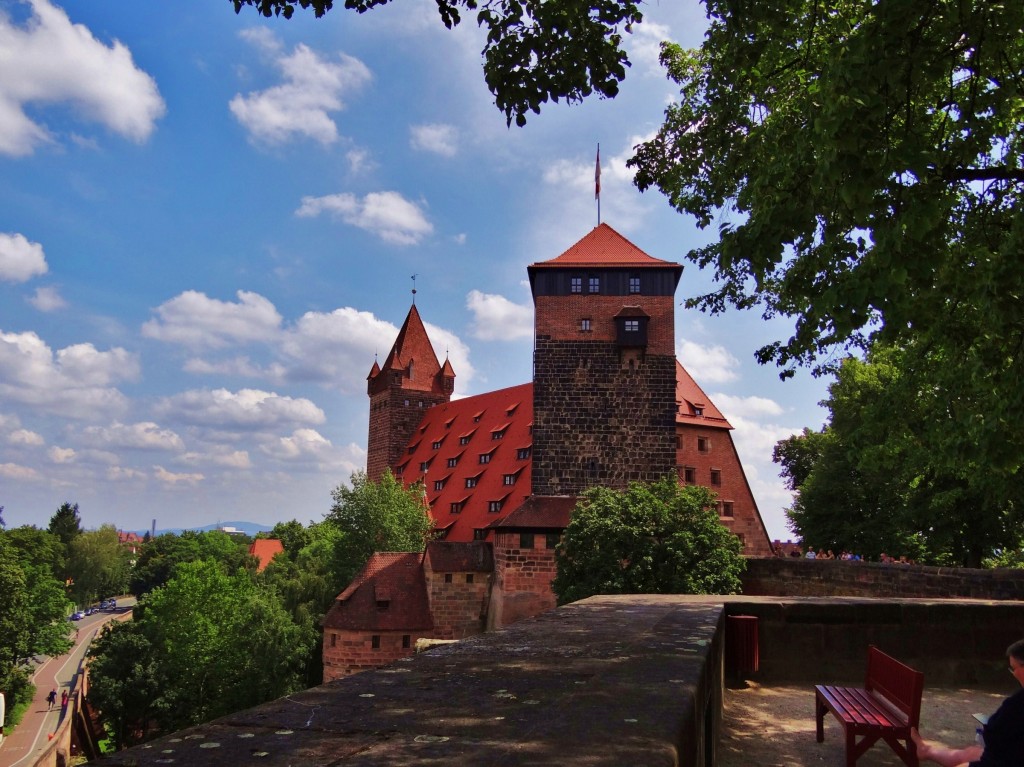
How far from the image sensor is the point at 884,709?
Result: 4.46 metres

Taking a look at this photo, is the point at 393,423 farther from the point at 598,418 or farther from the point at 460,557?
the point at 598,418

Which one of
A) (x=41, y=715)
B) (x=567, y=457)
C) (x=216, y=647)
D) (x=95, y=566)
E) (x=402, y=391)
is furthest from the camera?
(x=95, y=566)

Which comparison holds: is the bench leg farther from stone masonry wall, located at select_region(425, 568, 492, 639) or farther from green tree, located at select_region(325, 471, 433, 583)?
green tree, located at select_region(325, 471, 433, 583)

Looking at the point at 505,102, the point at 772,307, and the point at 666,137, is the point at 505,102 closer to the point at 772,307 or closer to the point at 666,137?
the point at 666,137

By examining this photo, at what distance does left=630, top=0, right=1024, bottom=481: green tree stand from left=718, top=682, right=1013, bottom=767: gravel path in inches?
83.3

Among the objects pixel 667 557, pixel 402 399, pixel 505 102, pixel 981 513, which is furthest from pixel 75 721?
pixel 505 102

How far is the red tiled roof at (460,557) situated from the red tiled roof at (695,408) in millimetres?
10142

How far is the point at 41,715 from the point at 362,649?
79.3ft

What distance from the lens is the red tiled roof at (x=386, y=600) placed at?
3105 centimetres

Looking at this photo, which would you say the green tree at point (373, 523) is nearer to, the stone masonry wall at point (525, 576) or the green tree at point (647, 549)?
the stone masonry wall at point (525, 576)

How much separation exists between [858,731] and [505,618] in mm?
24962

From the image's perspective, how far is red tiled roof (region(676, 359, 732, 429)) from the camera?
116ft

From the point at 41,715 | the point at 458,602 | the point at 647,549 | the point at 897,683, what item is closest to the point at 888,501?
the point at 647,549

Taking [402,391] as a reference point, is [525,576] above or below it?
below
